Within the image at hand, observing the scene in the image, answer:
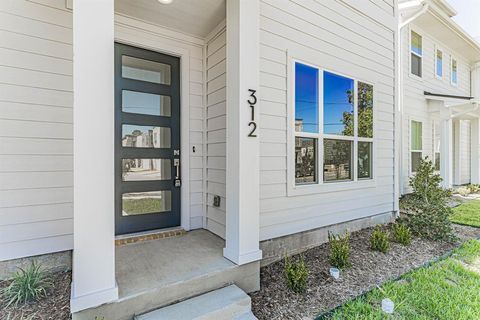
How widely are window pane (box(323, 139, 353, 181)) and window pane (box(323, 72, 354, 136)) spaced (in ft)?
0.64

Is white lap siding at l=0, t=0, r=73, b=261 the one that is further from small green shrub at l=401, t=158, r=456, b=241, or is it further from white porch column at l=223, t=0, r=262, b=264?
small green shrub at l=401, t=158, r=456, b=241

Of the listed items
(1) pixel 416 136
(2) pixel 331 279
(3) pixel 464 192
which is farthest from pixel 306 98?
(3) pixel 464 192

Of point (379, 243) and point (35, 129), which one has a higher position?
point (35, 129)

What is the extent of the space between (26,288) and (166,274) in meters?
1.21

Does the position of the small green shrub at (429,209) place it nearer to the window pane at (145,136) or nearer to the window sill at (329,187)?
the window sill at (329,187)

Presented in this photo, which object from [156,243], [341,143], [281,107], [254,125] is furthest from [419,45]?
[156,243]

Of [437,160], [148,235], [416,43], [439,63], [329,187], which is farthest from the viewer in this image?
[439,63]

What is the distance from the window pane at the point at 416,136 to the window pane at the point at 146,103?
758cm

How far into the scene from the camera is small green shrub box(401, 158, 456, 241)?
4.20 m

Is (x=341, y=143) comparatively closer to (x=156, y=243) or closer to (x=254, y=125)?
(x=254, y=125)

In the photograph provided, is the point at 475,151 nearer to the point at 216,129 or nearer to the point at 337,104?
the point at 337,104

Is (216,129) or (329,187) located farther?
(329,187)

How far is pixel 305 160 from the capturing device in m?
3.77

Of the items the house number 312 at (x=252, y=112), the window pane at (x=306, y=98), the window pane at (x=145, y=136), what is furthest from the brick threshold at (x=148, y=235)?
the window pane at (x=306, y=98)
